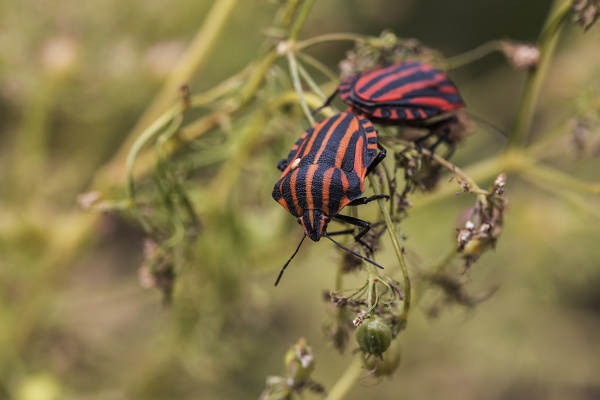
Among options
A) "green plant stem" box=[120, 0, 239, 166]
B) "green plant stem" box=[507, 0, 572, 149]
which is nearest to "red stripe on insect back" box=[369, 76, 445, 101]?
"green plant stem" box=[507, 0, 572, 149]

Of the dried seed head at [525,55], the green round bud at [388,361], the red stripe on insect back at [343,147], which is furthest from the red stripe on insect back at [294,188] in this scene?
the dried seed head at [525,55]

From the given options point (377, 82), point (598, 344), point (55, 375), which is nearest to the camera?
point (377, 82)

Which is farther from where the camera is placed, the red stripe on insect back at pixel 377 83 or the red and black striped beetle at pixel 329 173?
the red stripe on insect back at pixel 377 83

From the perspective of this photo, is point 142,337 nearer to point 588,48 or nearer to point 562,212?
point 562,212

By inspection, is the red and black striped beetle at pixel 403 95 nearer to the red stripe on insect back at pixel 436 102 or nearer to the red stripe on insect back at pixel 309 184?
the red stripe on insect back at pixel 436 102

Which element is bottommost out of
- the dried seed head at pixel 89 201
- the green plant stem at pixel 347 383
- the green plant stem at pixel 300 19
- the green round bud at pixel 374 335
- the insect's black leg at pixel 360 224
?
the green round bud at pixel 374 335

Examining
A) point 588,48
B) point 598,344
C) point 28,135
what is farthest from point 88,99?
point 598,344

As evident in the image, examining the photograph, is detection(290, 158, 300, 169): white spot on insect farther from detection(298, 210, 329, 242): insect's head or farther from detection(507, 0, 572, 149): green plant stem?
detection(507, 0, 572, 149): green plant stem
